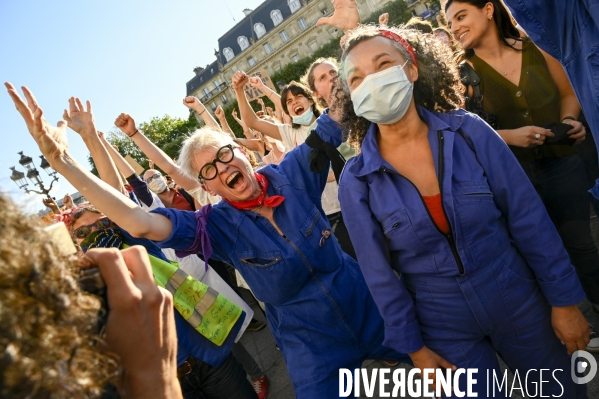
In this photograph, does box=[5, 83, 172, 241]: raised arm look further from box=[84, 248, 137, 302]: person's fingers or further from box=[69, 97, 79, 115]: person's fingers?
box=[84, 248, 137, 302]: person's fingers

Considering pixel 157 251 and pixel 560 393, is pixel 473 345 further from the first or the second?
pixel 157 251

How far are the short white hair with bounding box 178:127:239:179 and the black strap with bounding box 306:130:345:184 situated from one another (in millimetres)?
526

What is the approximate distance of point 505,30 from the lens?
2.49 m

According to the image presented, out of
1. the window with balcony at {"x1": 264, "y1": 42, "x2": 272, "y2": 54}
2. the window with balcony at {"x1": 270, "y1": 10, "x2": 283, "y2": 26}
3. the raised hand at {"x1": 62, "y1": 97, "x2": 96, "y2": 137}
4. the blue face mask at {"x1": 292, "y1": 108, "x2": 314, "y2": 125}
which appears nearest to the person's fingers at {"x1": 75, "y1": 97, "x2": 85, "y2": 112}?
the raised hand at {"x1": 62, "y1": 97, "x2": 96, "y2": 137}

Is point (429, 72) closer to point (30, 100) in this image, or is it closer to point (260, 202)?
point (260, 202)

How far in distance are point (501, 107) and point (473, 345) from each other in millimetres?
1438

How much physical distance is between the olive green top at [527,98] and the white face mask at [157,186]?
3594mm

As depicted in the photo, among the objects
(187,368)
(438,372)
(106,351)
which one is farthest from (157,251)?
(106,351)

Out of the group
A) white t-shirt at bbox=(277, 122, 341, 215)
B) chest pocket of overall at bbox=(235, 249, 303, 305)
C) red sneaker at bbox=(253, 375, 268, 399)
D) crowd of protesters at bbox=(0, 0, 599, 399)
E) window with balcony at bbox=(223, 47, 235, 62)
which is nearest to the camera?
crowd of protesters at bbox=(0, 0, 599, 399)

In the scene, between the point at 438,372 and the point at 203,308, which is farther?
the point at 203,308

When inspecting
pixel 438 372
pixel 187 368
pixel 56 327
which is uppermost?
pixel 56 327

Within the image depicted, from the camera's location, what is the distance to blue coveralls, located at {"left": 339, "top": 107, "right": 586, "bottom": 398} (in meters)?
1.68

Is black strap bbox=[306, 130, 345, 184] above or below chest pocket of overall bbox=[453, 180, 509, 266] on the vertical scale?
above

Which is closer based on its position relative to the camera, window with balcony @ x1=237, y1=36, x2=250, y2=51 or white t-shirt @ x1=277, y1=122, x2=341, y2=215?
white t-shirt @ x1=277, y1=122, x2=341, y2=215
